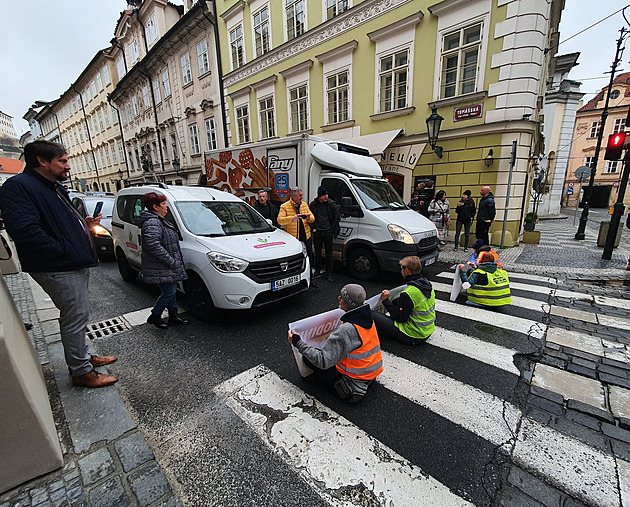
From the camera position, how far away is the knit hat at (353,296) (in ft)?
8.43

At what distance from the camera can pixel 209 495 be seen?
1801mm

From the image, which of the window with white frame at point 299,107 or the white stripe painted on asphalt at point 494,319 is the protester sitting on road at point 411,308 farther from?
the window with white frame at point 299,107

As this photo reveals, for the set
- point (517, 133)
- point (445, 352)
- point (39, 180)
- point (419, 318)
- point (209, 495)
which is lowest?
point (445, 352)

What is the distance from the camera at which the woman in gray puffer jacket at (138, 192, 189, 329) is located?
3672 mm

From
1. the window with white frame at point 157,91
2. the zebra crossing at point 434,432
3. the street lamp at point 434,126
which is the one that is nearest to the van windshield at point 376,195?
the zebra crossing at point 434,432

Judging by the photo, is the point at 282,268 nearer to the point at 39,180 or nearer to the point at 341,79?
the point at 39,180

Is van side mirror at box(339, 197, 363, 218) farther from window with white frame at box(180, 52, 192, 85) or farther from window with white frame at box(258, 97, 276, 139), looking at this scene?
window with white frame at box(180, 52, 192, 85)

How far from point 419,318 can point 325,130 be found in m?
12.1

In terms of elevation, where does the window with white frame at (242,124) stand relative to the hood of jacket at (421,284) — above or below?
above

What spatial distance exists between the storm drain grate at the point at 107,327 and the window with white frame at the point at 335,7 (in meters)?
14.3

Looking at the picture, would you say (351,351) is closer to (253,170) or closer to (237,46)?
(253,170)

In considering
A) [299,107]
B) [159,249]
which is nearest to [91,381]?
[159,249]

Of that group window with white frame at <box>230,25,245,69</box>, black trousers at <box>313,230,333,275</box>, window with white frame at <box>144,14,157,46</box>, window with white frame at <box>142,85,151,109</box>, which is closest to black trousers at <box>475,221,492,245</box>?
black trousers at <box>313,230,333,275</box>

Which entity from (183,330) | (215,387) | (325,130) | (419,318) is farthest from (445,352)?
(325,130)
